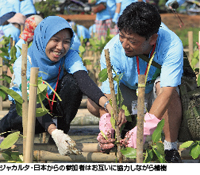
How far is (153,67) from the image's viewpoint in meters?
2.06

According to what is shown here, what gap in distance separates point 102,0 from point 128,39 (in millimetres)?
4412

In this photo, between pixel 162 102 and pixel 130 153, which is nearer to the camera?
pixel 130 153

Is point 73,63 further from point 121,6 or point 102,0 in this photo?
point 102,0

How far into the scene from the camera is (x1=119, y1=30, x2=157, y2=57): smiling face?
1771 mm

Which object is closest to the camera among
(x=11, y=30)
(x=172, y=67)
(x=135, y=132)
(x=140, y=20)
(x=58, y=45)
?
(x=135, y=132)

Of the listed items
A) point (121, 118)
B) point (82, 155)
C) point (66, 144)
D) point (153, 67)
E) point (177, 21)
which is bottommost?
point (82, 155)

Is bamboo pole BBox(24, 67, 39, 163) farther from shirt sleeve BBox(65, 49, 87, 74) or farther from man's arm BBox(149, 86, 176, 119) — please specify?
shirt sleeve BBox(65, 49, 87, 74)

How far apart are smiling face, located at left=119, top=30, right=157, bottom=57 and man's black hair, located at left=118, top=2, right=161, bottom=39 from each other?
0.09 ft

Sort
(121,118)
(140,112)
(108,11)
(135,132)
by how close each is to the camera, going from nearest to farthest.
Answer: (140,112), (135,132), (121,118), (108,11)

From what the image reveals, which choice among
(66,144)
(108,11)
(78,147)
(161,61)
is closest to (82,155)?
(78,147)

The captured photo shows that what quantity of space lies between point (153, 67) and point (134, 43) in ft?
1.12

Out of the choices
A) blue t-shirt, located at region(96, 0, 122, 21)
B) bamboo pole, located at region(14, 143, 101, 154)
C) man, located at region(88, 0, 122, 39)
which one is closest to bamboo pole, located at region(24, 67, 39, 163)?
bamboo pole, located at region(14, 143, 101, 154)

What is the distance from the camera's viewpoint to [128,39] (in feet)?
5.83

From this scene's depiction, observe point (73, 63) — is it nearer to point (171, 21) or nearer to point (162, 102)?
point (162, 102)
